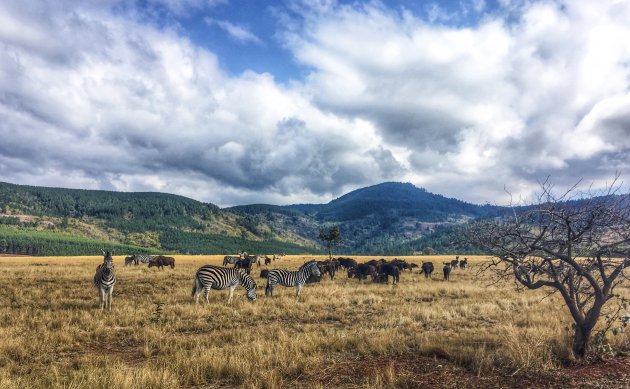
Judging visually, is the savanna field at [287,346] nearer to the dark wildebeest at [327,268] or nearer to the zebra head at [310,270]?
the zebra head at [310,270]

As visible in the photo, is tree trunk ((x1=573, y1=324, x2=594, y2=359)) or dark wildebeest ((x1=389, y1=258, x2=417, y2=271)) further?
dark wildebeest ((x1=389, y1=258, x2=417, y2=271))

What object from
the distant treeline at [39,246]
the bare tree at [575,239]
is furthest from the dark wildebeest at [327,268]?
the distant treeline at [39,246]

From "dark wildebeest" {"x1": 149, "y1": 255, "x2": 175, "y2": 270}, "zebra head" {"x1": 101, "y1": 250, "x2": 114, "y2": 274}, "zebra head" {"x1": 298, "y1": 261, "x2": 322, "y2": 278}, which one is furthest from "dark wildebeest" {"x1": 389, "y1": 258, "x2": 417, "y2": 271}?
"zebra head" {"x1": 101, "y1": 250, "x2": 114, "y2": 274}

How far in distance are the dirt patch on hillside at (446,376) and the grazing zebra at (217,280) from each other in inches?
495

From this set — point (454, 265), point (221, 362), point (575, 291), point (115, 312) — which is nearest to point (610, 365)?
point (575, 291)

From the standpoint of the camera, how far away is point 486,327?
14.4 metres

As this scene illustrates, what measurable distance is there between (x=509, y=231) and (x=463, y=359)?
12.1 ft

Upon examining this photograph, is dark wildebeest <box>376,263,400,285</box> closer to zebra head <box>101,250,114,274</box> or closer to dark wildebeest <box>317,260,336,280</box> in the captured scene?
dark wildebeest <box>317,260,336,280</box>

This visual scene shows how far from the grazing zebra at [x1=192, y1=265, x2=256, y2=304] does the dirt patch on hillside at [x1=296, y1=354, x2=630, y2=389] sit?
12.6 m

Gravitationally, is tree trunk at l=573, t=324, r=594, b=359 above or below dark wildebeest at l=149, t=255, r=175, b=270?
above

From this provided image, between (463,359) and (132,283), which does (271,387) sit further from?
(132,283)

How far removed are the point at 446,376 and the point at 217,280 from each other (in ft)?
50.4

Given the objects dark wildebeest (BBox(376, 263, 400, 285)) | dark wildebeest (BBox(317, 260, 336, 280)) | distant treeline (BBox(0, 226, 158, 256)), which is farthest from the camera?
distant treeline (BBox(0, 226, 158, 256))

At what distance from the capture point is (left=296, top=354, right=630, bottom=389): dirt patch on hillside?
791 centimetres
